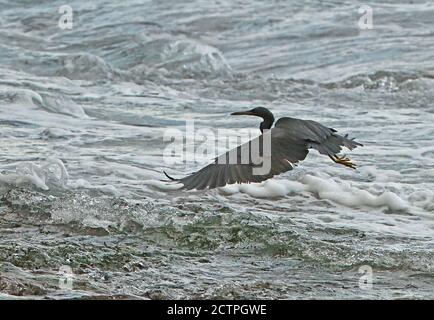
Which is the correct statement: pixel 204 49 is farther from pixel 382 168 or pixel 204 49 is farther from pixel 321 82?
pixel 382 168

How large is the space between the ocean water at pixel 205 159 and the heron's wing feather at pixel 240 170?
0.51 meters

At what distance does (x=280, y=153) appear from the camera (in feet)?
22.1

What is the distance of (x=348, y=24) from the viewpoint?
53.3ft

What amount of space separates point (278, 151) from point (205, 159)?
2.95 meters

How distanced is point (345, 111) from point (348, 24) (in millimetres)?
4685

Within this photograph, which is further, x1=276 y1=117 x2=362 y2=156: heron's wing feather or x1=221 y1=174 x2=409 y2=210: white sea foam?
x1=221 y1=174 x2=409 y2=210: white sea foam

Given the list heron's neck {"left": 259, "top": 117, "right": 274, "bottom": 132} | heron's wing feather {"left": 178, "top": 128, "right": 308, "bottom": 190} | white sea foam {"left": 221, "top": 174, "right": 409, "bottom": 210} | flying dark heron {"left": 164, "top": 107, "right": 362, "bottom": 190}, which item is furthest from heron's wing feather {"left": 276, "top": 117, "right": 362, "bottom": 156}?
white sea foam {"left": 221, "top": 174, "right": 409, "bottom": 210}

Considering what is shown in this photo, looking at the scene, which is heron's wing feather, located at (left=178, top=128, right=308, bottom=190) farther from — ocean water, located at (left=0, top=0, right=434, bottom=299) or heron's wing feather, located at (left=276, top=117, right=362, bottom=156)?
ocean water, located at (left=0, top=0, right=434, bottom=299)

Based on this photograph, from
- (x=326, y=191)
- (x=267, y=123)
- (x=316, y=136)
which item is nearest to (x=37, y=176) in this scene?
(x=267, y=123)

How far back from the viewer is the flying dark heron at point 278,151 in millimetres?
6453

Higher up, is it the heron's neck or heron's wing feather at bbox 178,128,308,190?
the heron's neck

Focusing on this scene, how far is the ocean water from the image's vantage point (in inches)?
255

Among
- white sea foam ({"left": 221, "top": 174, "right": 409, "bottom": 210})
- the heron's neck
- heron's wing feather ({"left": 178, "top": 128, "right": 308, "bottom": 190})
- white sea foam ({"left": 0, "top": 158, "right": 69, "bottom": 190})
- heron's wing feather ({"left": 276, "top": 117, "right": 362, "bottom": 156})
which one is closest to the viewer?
heron's wing feather ({"left": 178, "top": 128, "right": 308, "bottom": 190})

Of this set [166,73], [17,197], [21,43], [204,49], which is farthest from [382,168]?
[21,43]
